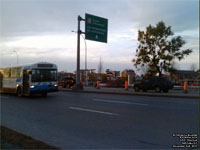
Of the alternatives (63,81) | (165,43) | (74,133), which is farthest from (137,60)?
(74,133)

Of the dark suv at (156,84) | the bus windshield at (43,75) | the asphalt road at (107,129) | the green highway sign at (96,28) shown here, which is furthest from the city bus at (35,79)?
the dark suv at (156,84)

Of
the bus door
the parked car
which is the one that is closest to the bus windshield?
the bus door

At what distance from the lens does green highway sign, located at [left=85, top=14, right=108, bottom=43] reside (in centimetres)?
2500

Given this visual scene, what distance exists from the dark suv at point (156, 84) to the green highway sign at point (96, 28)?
6868 mm


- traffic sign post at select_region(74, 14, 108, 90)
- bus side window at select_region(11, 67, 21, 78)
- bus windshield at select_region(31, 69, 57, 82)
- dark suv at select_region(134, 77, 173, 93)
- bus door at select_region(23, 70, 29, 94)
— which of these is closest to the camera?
bus windshield at select_region(31, 69, 57, 82)

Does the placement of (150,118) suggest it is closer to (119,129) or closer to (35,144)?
(119,129)

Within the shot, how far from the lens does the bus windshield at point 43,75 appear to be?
18.5 m

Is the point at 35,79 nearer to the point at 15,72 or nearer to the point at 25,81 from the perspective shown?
the point at 25,81

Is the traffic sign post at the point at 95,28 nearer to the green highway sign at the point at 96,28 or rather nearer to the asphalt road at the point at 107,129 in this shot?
the green highway sign at the point at 96,28

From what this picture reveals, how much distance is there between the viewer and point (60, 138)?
21.3 ft

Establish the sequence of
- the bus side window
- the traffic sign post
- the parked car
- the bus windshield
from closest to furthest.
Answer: the bus windshield, the bus side window, the traffic sign post, the parked car

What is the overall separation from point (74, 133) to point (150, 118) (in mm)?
3561

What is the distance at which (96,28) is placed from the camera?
83.4 feet

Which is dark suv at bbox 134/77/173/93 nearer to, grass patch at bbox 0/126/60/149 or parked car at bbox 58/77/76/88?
parked car at bbox 58/77/76/88
